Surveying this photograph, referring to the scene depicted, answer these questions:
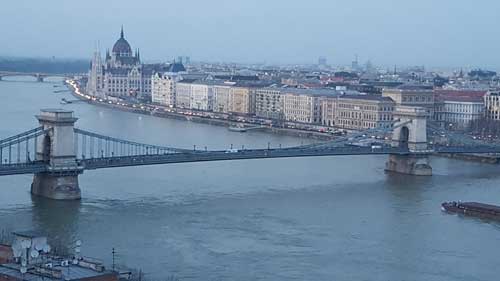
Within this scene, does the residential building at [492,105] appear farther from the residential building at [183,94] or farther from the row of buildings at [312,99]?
the residential building at [183,94]

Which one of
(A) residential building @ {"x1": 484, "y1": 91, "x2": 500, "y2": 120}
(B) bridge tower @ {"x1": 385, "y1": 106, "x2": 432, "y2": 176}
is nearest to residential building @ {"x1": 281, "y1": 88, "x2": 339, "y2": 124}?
(A) residential building @ {"x1": 484, "y1": 91, "x2": 500, "y2": 120}

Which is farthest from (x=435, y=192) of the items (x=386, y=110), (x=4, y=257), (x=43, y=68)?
(x=43, y=68)

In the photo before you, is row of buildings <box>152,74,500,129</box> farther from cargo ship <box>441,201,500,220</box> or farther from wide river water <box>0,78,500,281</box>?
cargo ship <box>441,201,500,220</box>

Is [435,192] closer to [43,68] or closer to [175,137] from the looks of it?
[175,137]

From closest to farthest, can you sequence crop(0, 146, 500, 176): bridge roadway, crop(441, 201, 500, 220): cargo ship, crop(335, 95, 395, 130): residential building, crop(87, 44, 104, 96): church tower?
crop(441, 201, 500, 220): cargo ship < crop(0, 146, 500, 176): bridge roadway < crop(335, 95, 395, 130): residential building < crop(87, 44, 104, 96): church tower

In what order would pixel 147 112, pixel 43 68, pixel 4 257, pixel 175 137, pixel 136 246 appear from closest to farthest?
pixel 4 257 < pixel 136 246 < pixel 175 137 < pixel 147 112 < pixel 43 68

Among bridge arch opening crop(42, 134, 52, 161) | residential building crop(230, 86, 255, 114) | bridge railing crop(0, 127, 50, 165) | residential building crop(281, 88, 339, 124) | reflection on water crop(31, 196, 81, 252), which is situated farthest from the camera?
residential building crop(230, 86, 255, 114)

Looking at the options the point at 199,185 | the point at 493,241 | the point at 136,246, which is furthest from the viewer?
the point at 199,185

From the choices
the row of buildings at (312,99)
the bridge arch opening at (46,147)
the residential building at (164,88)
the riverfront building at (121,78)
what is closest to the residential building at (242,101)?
the row of buildings at (312,99)
